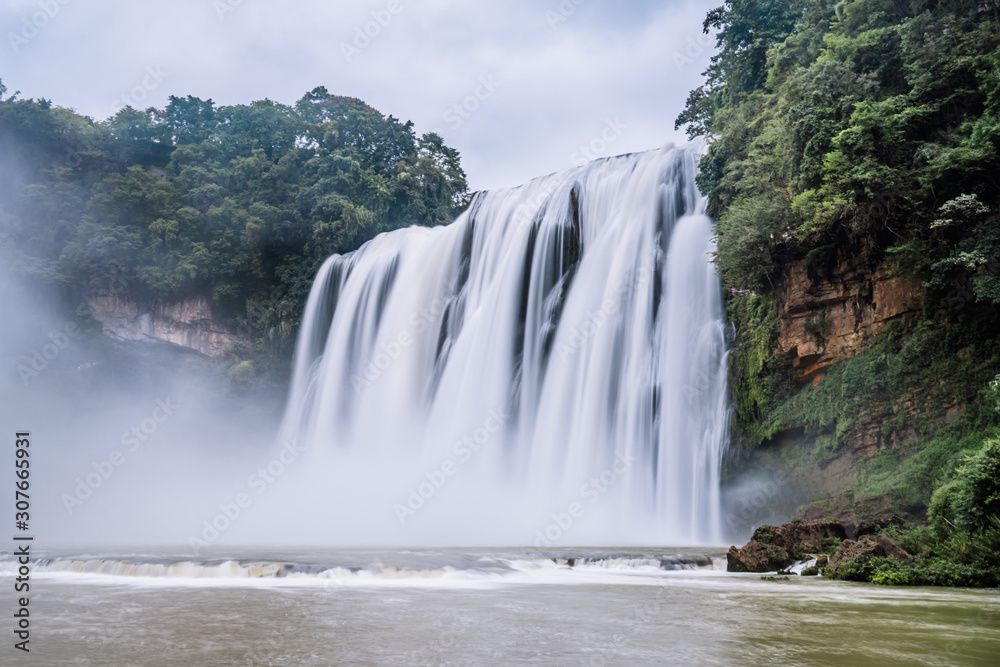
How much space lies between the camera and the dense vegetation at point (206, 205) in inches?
1288

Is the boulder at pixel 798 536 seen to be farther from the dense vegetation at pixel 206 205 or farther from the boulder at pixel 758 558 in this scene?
the dense vegetation at pixel 206 205

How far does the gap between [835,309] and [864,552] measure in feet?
26.2

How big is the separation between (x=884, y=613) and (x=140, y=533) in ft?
91.2

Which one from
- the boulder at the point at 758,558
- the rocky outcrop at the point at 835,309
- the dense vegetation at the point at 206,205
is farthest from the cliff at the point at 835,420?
the dense vegetation at the point at 206,205

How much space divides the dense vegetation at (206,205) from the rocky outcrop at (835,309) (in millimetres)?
22590

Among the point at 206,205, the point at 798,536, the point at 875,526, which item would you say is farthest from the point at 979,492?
the point at 206,205

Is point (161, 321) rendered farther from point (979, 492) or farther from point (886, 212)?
point (979, 492)

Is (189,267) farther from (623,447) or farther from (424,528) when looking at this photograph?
(623,447)

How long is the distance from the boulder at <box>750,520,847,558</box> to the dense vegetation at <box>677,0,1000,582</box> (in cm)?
253

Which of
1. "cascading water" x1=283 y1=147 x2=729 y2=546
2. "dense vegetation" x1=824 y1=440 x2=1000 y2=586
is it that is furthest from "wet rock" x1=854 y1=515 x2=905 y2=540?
"cascading water" x1=283 y1=147 x2=729 y2=546

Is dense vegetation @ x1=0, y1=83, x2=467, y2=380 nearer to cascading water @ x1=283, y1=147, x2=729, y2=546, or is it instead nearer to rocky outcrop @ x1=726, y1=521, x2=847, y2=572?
cascading water @ x1=283, y1=147, x2=729, y2=546

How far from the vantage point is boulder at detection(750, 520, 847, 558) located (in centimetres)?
1104

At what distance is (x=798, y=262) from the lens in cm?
1658

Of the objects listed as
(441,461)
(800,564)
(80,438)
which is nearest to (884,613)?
(800,564)
